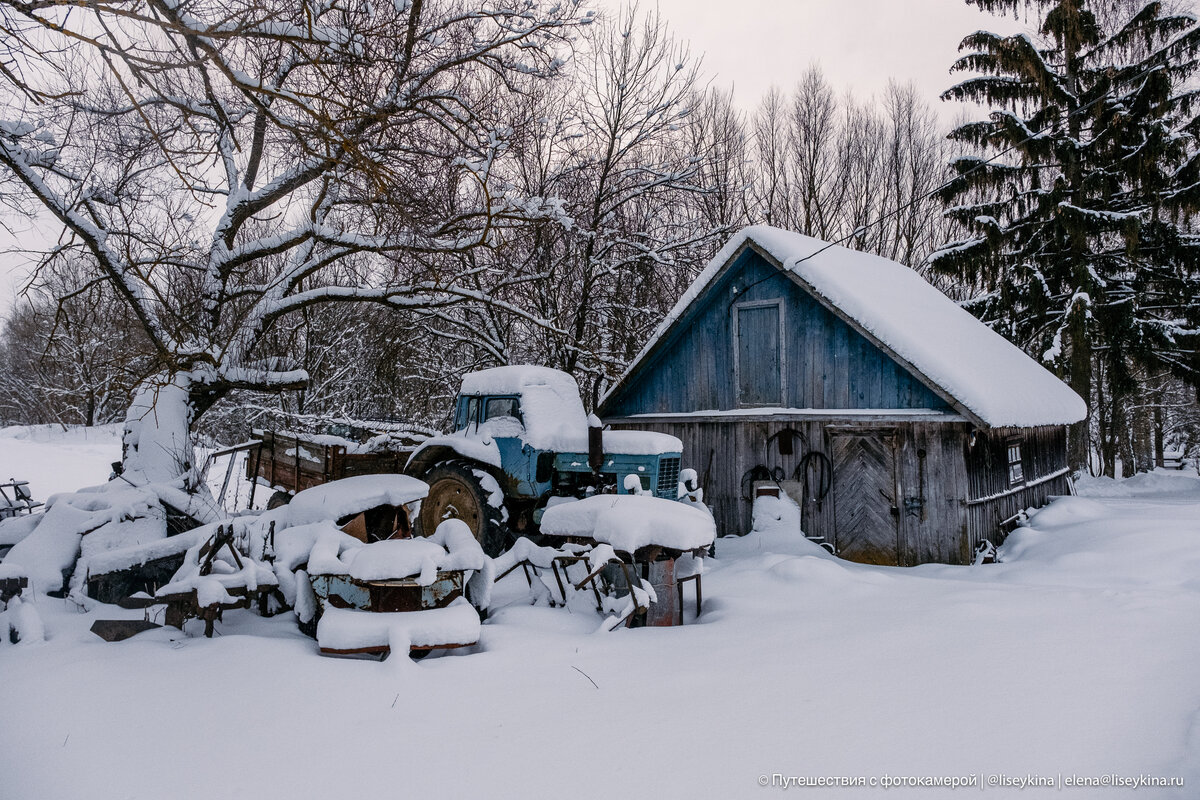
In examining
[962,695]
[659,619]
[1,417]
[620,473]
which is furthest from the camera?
[1,417]

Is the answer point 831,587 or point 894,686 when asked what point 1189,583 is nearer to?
point 831,587

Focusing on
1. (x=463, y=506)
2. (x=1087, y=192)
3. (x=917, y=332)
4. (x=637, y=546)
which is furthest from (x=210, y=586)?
(x=1087, y=192)

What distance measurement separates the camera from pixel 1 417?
34.8 metres

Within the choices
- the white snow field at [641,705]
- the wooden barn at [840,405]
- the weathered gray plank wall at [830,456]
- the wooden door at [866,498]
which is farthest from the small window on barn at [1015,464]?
the white snow field at [641,705]

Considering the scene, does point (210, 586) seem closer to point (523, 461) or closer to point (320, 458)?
point (523, 461)

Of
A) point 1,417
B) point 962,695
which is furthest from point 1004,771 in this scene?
point 1,417

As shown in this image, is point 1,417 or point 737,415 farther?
point 1,417

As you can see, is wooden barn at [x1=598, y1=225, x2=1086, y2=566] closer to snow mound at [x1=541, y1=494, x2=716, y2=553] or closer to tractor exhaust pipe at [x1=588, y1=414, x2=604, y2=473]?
tractor exhaust pipe at [x1=588, y1=414, x2=604, y2=473]

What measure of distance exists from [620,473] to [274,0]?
6.03 metres

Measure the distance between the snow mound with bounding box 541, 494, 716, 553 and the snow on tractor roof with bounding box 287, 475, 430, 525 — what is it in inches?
62.5

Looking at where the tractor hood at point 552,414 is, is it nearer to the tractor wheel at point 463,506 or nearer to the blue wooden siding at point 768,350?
the tractor wheel at point 463,506

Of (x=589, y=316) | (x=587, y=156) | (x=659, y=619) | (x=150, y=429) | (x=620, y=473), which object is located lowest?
(x=659, y=619)

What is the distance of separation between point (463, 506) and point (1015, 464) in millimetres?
8836

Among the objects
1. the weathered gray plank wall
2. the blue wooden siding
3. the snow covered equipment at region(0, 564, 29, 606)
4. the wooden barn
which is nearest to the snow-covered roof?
the wooden barn
